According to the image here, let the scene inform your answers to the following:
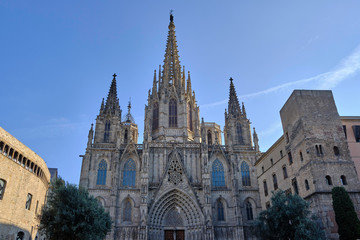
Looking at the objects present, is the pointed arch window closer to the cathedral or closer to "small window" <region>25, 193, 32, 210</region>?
the cathedral

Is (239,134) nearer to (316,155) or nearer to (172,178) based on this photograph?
(172,178)

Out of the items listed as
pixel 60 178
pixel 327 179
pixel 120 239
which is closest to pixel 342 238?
pixel 327 179

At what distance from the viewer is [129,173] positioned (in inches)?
1540

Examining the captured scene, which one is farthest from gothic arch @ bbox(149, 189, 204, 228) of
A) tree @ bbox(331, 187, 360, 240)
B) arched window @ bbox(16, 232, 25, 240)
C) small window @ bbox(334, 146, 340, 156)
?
tree @ bbox(331, 187, 360, 240)

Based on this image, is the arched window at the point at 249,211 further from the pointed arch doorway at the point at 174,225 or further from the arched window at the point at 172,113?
the arched window at the point at 172,113

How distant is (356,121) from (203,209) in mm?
19412

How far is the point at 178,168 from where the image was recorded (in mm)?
38312

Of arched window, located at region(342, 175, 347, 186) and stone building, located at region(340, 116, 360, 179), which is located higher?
stone building, located at region(340, 116, 360, 179)

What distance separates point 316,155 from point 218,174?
60.2 ft

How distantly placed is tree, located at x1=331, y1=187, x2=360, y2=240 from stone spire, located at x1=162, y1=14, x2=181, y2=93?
109 ft

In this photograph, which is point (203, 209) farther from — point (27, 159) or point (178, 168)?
point (27, 159)

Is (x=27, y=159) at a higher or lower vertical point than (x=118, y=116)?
lower

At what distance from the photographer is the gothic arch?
35.8 m

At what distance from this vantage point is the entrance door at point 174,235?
119 ft
